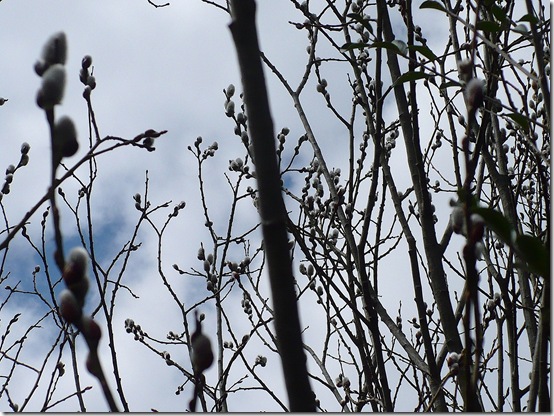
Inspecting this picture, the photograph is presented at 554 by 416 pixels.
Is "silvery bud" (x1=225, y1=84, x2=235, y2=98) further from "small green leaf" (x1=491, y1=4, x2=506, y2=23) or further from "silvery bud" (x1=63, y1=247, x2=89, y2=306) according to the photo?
"silvery bud" (x1=63, y1=247, x2=89, y2=306)

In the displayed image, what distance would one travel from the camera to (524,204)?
9.55 ft

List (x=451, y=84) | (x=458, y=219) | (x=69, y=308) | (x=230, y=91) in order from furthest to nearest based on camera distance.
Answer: (x=230, y=91), (x=451, y=84), (x=458, y=219), (x=69, y=308)

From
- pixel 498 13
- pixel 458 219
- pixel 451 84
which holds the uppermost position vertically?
pixel 498 13

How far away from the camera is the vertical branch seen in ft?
1.56

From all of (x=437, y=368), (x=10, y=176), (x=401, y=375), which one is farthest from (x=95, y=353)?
(x=10, y=176)

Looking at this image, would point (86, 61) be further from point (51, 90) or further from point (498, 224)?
point (498, 224)

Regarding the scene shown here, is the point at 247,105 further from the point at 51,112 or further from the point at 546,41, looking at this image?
the point at 546,41

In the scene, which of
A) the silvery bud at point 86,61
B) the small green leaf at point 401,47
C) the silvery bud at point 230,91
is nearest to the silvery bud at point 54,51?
the silvery bud at point 86,61

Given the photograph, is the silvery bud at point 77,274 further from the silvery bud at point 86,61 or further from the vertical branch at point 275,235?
the silvery bud at point 86,61

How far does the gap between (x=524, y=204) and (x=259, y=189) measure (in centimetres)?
270

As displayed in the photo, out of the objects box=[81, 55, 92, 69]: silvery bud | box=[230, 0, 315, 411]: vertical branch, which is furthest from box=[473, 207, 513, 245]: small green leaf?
box=[81, 55, 92, 69]: silvery bud

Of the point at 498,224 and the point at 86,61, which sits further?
the point at 86,61

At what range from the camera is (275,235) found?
489 mm

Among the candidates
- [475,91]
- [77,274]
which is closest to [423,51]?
[475,91]
